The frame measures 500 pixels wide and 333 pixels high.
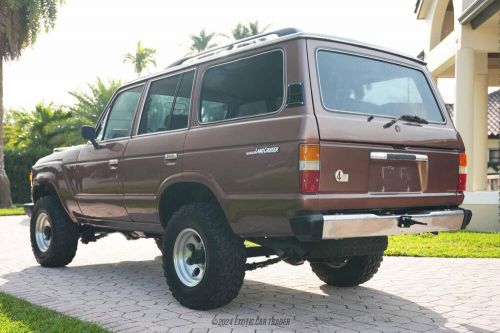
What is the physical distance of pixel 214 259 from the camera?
15.1ft

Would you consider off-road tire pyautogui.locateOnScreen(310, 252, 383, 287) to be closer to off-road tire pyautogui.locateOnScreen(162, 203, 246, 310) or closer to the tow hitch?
the tow hitch

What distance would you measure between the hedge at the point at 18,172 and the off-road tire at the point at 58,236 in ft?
64.3

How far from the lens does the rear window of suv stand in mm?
4387

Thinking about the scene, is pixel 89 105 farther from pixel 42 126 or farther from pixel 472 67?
pixel 472 67

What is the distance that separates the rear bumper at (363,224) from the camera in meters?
3.88

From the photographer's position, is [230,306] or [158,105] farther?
[158,105]

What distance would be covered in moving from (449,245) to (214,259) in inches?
238

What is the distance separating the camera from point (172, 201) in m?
5.39

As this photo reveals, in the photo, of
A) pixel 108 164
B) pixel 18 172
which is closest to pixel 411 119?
pixel 108 164

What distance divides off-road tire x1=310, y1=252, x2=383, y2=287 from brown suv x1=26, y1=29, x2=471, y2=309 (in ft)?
0.06

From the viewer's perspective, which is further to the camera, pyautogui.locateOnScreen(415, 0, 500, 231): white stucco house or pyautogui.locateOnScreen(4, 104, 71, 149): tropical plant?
pyautogui.locateOnScreen(4, 104, 71, 149): tropical plant

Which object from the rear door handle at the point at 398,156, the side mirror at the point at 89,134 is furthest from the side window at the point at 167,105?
the rear door handle at the point at 398,156

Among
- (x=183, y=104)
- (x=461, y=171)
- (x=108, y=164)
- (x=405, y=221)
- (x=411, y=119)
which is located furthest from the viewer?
(x=108, y=164)

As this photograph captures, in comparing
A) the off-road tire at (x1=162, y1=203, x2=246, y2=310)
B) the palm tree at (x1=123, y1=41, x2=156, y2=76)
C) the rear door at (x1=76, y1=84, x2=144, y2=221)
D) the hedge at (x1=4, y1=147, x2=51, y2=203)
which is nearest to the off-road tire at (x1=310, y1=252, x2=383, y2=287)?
the off-road tire at (x1=162, y1=203, x2=246, y2=310)
